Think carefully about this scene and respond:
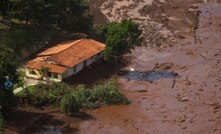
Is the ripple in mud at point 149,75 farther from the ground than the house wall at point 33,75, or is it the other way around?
the house wall at point 33,75

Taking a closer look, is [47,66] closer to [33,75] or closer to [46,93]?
[33,75]

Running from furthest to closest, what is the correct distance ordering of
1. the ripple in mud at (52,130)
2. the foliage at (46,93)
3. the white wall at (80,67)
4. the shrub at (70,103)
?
the white wall at (80,67) < the foliage at (46,93) < the shrub at (70,103) < the ripple in mud at (52,130)

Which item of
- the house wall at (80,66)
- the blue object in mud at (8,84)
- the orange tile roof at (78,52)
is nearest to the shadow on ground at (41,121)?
the blue object in mud at (8,84)

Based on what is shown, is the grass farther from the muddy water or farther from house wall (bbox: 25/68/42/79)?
house wall (bbox: 25/68/42/79)

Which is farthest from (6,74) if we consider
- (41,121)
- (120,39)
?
(120,39)

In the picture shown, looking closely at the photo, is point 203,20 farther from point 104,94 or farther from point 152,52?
point 104,94

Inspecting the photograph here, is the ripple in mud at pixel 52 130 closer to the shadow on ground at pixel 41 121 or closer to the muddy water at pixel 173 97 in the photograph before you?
the shadow on ground at pixel 41 121
